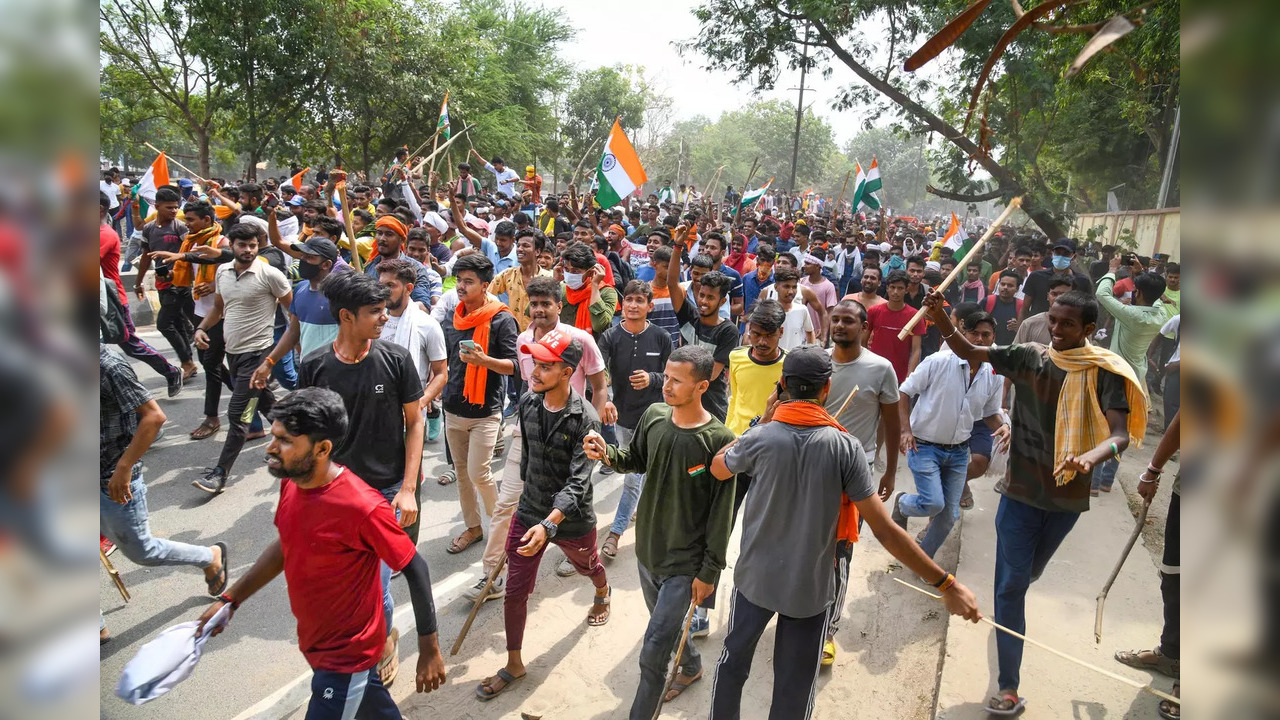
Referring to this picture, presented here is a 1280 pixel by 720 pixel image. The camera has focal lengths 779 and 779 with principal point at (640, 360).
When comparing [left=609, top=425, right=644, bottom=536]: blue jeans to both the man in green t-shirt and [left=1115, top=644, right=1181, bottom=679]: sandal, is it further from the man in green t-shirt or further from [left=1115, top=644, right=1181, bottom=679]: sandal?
[left=1115, top=644, right=1181, bottom=679]: sandal

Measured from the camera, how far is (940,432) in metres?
4.70

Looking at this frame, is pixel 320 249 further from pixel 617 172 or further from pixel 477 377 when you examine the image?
pixel 617 172

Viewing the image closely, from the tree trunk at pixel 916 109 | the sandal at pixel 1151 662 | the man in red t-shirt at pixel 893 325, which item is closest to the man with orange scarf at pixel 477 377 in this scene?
the man in red t-shirt at pixel 893 325

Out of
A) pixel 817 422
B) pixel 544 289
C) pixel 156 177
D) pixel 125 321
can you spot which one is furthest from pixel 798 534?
pixel 156 177

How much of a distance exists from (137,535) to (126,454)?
0.48m

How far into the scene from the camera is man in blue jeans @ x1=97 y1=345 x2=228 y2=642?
346cm

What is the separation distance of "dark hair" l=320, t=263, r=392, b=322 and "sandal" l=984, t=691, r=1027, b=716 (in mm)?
3438

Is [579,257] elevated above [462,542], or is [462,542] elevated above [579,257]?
[579,257]

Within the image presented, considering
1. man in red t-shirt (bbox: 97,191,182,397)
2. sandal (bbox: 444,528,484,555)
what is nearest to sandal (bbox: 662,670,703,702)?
sandal (bbox: 444,528,484,555)

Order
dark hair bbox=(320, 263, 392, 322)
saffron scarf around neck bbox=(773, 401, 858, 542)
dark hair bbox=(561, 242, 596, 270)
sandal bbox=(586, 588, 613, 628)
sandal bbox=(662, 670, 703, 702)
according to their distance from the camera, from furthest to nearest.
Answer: dark hair bbox=(561, 242, 596, 270)
sandal bbox=(586, 588, 613, 628)
sandal bbox=(662, 670, 703, 702)
dark hair bbox=(320, 263, 392, 322)
saffron scarf around neck bbox=(773, 401, 858, 542)

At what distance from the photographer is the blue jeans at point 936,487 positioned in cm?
466
